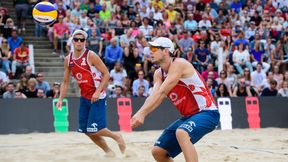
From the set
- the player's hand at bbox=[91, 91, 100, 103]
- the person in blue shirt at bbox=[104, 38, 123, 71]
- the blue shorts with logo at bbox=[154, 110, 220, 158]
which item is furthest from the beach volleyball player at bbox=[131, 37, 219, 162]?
the person in blue shirt at bbox=[104, 38, 123, 71]

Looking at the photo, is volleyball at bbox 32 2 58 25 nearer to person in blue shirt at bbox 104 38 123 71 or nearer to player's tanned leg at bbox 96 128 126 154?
player's tanned leg at bbox 96 128 126 154

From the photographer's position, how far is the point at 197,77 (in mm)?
7039

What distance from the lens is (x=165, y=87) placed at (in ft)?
21.8

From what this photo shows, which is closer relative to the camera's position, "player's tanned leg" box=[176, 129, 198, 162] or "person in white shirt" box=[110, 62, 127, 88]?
"player's tanned leg" box=[176, 129, 198, 162]

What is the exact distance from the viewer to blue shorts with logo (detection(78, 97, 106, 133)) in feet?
30.8

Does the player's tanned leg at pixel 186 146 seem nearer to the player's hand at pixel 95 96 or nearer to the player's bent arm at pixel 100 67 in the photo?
the player's hand at pixel 95 96

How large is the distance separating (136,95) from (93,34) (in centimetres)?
231

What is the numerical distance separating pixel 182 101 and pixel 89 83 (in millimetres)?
2815

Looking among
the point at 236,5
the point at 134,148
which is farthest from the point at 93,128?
the point at 236,5

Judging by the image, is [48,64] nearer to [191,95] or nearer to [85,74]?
[85,74]

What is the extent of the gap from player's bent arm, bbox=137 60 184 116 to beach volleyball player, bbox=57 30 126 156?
277cm

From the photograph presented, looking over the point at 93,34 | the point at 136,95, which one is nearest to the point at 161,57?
the point at 136,95

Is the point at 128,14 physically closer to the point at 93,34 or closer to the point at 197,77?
the point at 93,34

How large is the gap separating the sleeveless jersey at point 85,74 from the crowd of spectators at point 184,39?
569 centimetres
